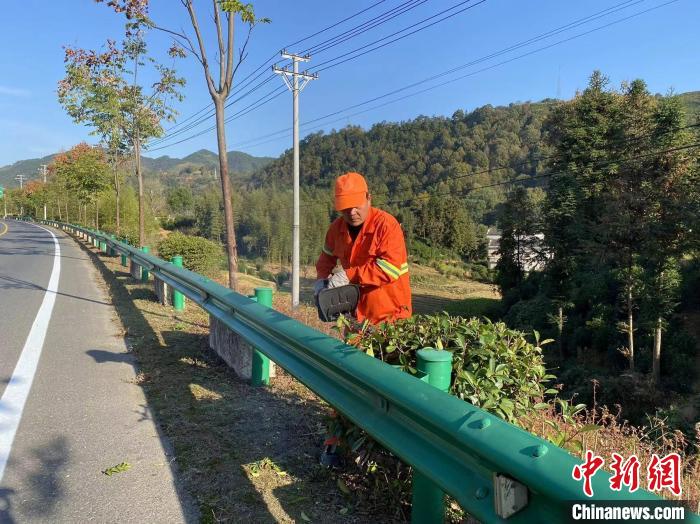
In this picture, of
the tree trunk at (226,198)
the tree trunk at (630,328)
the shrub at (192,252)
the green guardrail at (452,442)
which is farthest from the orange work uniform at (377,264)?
the tree trunk at (630,328)

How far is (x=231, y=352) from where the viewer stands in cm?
476

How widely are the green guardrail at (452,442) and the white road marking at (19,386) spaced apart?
78.2 inches

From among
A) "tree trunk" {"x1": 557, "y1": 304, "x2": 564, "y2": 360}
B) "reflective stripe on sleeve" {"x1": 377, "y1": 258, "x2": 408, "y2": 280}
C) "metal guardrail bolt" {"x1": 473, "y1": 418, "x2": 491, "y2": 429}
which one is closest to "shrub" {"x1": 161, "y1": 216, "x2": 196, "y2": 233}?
"tree trunk" {"x1": 557, "y1": 304, "x2": 564, "y2": 360}

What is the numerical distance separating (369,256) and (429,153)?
115175 millimetres

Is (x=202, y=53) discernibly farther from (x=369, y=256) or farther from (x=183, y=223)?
(x=183, y=223)

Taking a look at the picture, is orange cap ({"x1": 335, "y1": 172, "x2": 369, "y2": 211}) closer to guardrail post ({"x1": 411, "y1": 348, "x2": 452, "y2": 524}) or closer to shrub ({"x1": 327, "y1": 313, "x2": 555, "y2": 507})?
shrub ({"x1": 327, "y1": 313, "x2": 555, "y2": 507})

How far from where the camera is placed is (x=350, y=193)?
3.03m

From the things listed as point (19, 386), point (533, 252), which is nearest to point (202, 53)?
point (19, 386)

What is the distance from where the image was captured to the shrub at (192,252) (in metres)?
13.6

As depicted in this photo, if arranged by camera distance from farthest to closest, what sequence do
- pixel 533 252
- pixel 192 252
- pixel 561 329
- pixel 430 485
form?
1. pixel 533 252
2. pixel 561 329
3. pixel 192 252
4. pixel 430 485

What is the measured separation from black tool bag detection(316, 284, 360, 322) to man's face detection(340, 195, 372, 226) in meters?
0.41

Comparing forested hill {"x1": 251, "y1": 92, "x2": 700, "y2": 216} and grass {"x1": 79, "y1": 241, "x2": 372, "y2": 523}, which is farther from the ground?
forested hill {"x1": 251, "y1": 92, "x2": 700, "y2": 216}

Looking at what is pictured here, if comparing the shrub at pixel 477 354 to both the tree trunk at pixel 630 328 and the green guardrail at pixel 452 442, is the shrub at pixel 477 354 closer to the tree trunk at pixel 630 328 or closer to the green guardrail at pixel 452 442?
the green guardrail at pixel 452 442

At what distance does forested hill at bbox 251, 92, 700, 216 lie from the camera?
10144 cm
